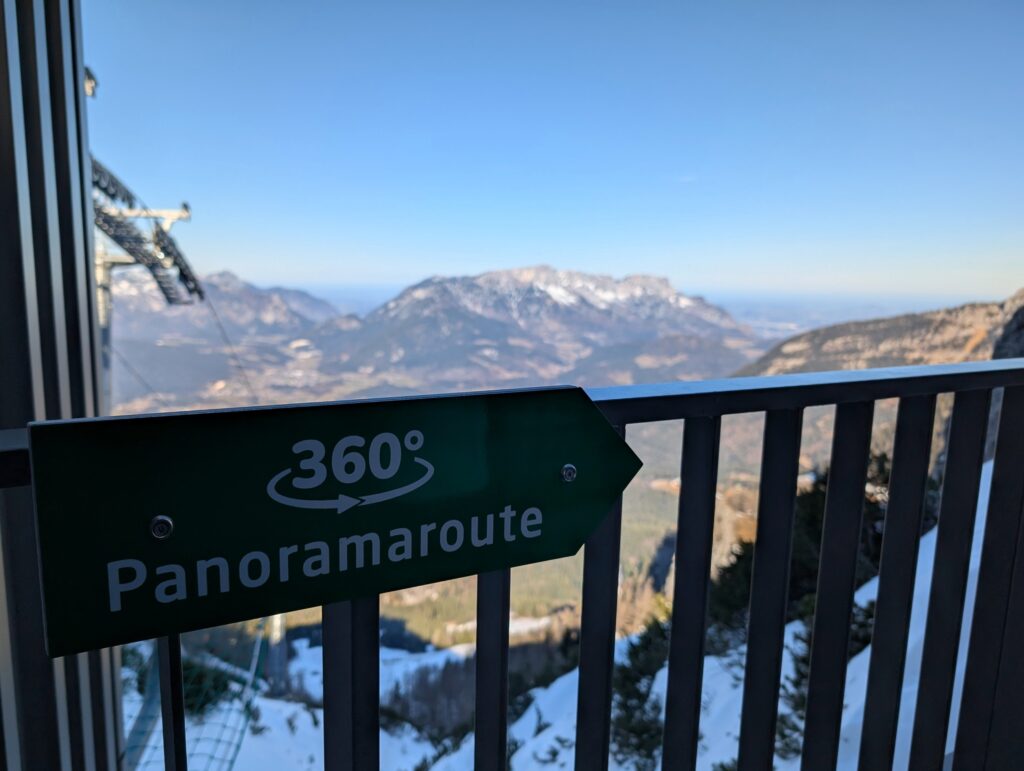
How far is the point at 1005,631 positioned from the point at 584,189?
96.5ft

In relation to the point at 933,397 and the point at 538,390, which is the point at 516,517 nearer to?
the point at 538,390

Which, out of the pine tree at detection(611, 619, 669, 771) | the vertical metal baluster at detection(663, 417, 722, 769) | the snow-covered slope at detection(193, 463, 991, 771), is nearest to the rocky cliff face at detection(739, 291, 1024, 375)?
the snow-covered slope at detection(193, 463, 991, 771)

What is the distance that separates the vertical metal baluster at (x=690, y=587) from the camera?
3.00 feet

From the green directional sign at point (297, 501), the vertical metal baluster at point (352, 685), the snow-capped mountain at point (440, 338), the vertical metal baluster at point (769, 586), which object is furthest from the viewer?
the snow-capped mountain at point (440, 338)

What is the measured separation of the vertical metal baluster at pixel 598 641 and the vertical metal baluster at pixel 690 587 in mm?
118

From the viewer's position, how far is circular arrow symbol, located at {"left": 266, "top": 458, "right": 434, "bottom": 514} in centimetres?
64

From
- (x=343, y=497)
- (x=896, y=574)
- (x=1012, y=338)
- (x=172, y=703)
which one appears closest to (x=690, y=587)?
(x=896, y=574)

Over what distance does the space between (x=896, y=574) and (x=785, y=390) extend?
452 mm

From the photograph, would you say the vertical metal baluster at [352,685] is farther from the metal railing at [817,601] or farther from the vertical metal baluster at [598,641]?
the vertical metal baluster at [598,641]

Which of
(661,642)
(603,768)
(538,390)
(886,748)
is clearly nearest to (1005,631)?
(886,748)

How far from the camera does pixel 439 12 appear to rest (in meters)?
19.2

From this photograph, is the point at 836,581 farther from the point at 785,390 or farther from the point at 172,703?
the point at 172,703

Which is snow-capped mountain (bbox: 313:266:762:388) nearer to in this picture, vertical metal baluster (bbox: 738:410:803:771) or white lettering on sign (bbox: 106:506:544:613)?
vertical metal baluster (bbox: 738:410:803:771)

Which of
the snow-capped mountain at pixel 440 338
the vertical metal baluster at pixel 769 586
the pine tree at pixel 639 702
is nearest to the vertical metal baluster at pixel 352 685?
the vertical metal baluster at pixel 769 586
